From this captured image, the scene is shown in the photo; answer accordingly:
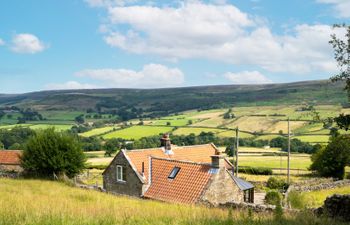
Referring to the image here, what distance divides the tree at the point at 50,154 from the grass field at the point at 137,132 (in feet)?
245

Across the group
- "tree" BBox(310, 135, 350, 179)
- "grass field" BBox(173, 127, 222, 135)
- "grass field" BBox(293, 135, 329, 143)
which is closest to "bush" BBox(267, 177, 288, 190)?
"tree" BBox(310, 135, 350, 179)

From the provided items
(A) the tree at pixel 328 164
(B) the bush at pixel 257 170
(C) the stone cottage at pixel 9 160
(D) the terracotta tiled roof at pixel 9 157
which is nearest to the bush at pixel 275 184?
(A) the tree at pixel 328 164

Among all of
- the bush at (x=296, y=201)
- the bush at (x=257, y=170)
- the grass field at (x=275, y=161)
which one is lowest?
the grass field at (x=275, y=161)

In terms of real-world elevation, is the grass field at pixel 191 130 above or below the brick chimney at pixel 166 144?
below

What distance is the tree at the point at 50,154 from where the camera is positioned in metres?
41.4

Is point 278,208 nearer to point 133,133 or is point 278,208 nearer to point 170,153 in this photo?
point 170,153

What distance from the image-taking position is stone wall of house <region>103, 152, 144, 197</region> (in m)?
34.9

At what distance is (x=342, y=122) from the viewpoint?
1348 centimetres

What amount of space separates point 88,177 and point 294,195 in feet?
118

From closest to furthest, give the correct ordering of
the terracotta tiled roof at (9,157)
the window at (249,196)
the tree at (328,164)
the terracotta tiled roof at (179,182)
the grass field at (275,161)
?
1. the terracotta tiled roof at (179,182)
2. the window at (249,196)
3. the tree at (328,164)
4. the terracotta tiled roof at (9,157)
5. the grass field at (275,161)

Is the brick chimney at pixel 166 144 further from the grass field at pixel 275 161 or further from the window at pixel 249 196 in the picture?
the grass field at pixel 275 161

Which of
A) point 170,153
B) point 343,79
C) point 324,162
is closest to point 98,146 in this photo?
point 324,162

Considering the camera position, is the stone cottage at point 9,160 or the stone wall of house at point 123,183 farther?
the stone cottage at point 9,160

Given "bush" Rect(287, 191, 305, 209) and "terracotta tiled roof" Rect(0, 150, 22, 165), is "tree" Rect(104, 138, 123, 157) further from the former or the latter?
"bush" Rect(287, 191, 305, 209)
